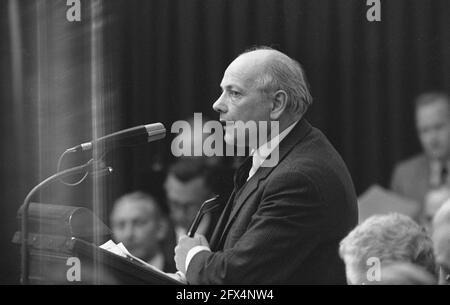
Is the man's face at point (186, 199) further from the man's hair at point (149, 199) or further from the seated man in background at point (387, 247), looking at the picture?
the seated man in background at point (387, 247)

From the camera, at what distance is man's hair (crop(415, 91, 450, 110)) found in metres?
2.59

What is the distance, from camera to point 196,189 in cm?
268

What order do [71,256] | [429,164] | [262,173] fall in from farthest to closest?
1. [429,164]
2. [262,173]
3. [71,256]

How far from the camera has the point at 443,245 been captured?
1791 mm

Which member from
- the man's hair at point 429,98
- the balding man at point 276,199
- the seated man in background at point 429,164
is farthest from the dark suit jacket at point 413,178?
the balding man at point 276,199

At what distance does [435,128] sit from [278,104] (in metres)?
0.84

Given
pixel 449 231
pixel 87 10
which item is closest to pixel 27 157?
pixel 87 10

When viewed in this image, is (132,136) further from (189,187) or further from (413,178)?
(413,178)

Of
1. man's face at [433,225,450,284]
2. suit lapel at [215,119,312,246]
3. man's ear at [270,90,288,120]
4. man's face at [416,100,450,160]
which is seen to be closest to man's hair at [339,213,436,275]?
man's face at [433,225,450,284]

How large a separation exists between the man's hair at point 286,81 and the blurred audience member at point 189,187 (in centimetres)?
60

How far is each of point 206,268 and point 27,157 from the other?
100 cm

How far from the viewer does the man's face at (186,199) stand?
105 inches

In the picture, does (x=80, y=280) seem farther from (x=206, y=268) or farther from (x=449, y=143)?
(x=449, y=143)

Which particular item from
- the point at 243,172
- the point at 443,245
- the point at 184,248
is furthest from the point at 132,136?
the point at 443,245
